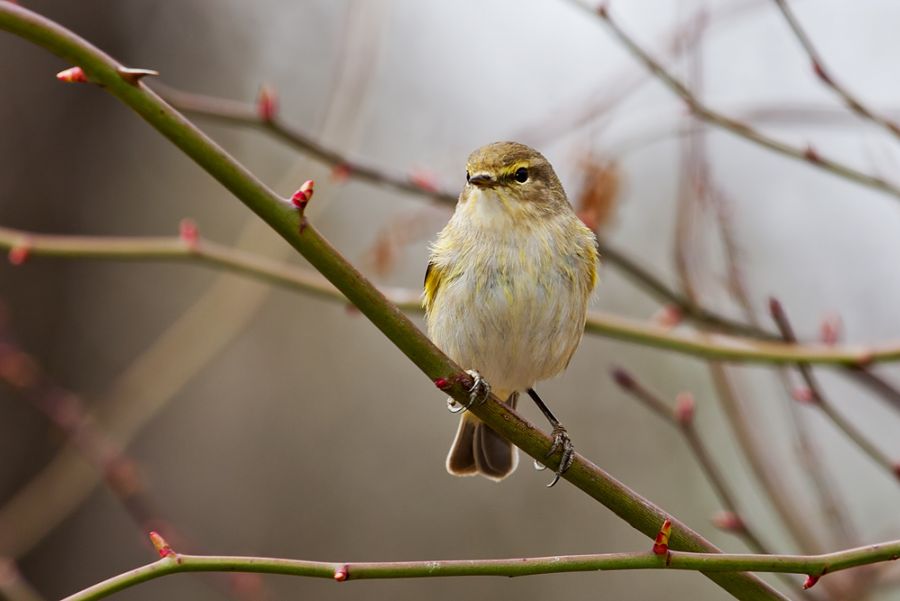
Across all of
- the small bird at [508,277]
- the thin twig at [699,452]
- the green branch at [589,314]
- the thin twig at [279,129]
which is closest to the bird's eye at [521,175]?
the small bird at [508,277]

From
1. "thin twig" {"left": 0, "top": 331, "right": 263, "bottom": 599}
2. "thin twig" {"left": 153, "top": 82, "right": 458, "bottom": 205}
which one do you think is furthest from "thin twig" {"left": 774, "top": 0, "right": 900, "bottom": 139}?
"thin twig" {"left": 0, "top": 331, "right": 263, "bottom": 599}

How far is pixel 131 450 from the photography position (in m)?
7.46

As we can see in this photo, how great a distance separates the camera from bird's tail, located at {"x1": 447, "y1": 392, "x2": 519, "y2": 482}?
11.7ft

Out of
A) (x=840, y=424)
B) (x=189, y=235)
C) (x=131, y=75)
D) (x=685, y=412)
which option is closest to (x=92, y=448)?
(x=189, y=235)

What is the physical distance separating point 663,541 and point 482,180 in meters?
1.59

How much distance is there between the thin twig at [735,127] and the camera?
297 centimetres

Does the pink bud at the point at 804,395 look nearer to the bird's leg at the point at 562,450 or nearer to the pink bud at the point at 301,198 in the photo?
the bird's leg at the point at 562,450

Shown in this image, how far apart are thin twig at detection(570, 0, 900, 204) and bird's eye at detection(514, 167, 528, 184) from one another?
592 mm

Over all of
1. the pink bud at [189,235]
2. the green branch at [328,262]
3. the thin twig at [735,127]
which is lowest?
the green branch at [328,262]

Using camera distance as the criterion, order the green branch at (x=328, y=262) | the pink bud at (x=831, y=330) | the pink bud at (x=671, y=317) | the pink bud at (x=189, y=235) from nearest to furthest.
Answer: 1. the green branch at (x=328, y=262)
2. the pink bud at (x=189, y=235)
3. the pink bud at (x=831, y=330)
4. the pink bud at (x=671, y=317)

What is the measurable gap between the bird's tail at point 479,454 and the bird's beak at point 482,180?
2.66ft

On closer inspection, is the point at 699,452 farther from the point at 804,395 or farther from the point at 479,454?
the point at 479,454

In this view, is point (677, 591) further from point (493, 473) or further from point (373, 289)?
point (373, 289)

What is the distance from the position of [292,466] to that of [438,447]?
169 centimetres
